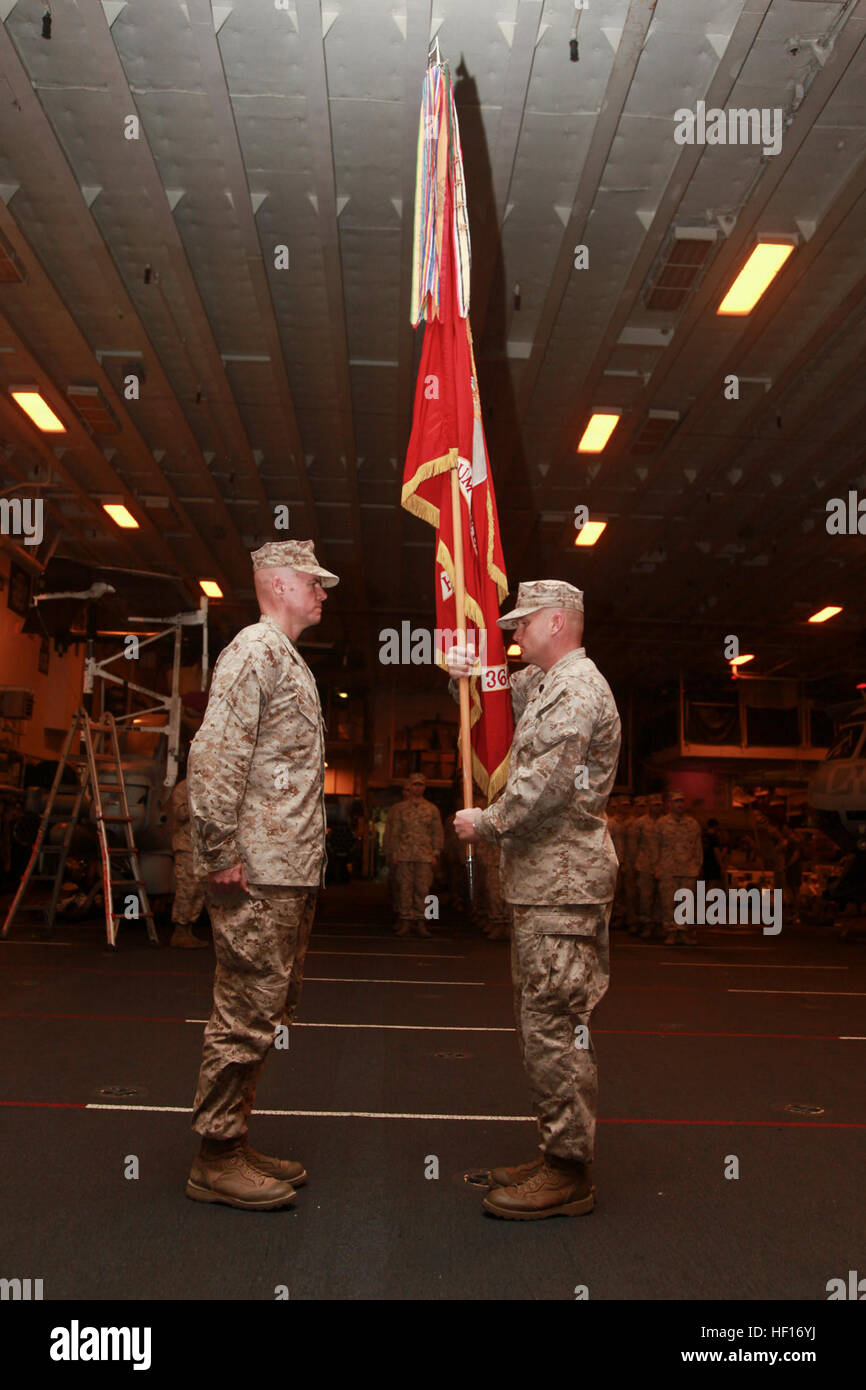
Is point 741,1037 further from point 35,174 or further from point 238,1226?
point 35,174

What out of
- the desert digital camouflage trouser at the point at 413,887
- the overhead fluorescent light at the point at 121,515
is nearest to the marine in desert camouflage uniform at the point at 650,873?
the desert digital camouflage trouser at the point at 413,887

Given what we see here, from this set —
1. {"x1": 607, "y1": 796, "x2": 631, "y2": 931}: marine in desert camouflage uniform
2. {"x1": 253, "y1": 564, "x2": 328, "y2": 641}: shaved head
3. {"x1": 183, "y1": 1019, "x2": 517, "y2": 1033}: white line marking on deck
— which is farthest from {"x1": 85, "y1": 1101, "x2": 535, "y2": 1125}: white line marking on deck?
{"x1": 607, "y1": 796, "x2": 631, "y2": 931}: marine in desert camouflage uniform

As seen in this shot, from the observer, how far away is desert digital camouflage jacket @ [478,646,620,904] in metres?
3.17

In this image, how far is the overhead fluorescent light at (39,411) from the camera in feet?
33.1

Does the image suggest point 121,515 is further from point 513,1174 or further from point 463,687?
point 513,1174

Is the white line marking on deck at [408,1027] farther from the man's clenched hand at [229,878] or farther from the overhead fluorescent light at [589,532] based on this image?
the overhead fluorescent light at [589,532]

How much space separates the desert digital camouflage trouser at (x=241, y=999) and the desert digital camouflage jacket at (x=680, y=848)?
1000 cm

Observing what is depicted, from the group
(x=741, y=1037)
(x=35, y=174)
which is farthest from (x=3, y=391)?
(x=741, y=1037)

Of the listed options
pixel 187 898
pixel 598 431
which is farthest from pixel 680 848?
pixel 187 898

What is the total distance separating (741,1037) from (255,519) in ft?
31.9

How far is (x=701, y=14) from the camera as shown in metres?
5.63

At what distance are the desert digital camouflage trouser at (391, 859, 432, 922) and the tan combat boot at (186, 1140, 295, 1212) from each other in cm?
888

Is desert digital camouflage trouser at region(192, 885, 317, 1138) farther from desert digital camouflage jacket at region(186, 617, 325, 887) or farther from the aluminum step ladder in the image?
the aluminum step ladder

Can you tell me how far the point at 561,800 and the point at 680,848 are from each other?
32.4ft
